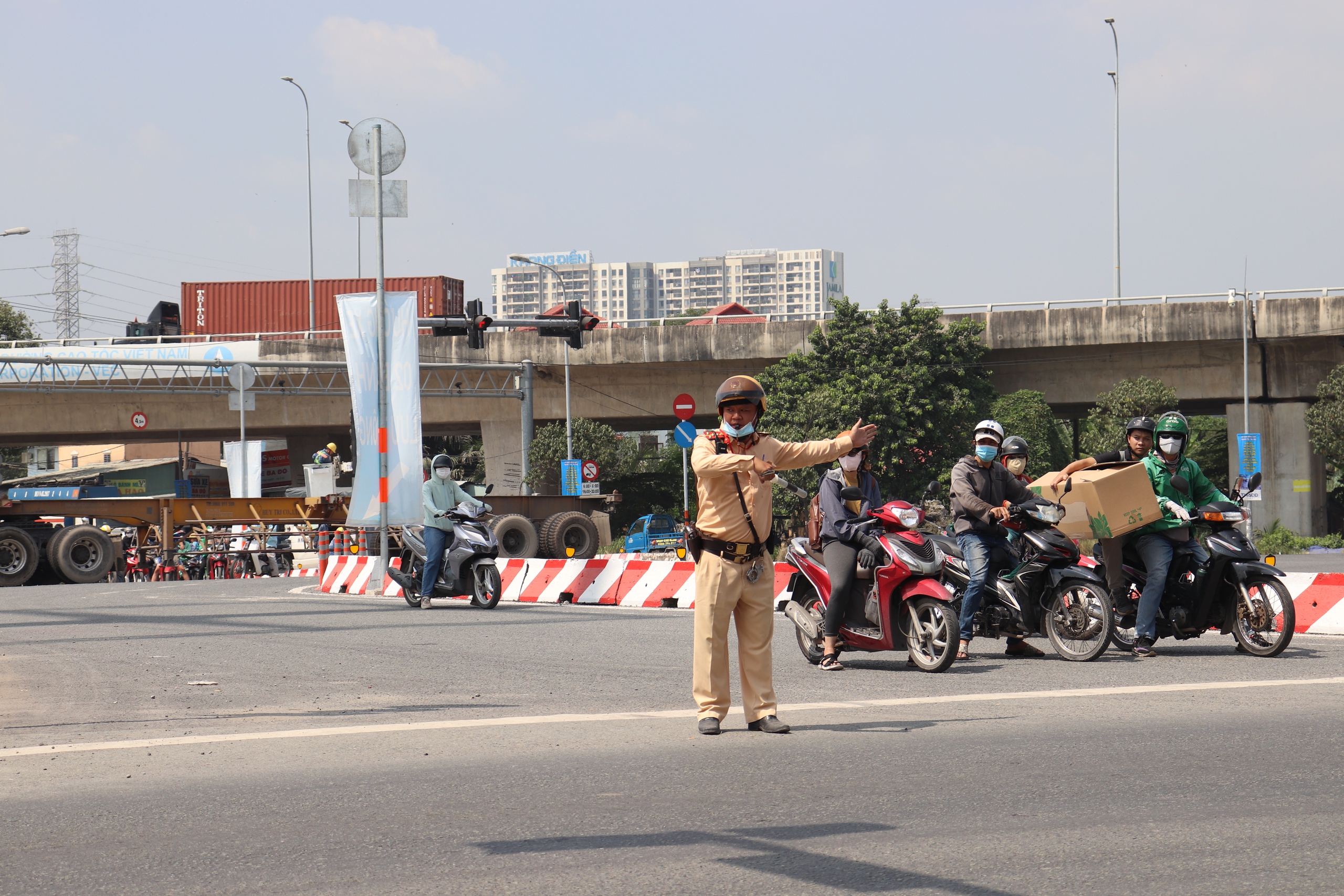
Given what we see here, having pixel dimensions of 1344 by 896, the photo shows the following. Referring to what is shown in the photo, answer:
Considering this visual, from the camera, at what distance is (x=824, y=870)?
389 cm

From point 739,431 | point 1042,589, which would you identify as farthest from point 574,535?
point 739,431

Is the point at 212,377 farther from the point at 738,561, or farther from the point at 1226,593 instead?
the point at 738,561

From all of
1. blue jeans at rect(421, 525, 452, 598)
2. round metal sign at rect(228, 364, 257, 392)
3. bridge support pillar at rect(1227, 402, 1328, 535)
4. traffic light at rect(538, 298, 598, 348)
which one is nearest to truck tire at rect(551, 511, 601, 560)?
traffic light at rect(538, 298, 598, 348)

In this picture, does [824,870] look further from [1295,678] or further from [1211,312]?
[1211,312]

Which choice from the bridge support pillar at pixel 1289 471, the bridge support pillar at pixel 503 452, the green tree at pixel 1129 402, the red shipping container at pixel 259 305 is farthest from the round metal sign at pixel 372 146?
the red shipping container at pixel 259 305

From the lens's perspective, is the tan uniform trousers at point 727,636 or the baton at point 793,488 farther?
the baton at point 793,488

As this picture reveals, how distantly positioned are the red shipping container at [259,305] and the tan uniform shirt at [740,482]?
53.0m

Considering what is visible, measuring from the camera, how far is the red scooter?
8.73 meters

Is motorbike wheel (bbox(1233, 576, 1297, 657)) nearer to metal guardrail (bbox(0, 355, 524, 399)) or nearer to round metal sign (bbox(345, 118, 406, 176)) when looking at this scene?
round metal sign (bbox(345, 118, 406, 176))

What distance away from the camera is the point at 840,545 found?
9031 mm

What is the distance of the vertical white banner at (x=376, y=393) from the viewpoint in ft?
59.1

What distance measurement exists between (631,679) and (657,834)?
4.41 metres

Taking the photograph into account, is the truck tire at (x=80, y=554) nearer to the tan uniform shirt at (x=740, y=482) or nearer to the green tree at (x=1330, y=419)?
the tan uniform shirt at (x=740, y=482)

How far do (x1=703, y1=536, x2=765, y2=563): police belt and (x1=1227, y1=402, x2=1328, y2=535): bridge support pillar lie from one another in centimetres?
3684
